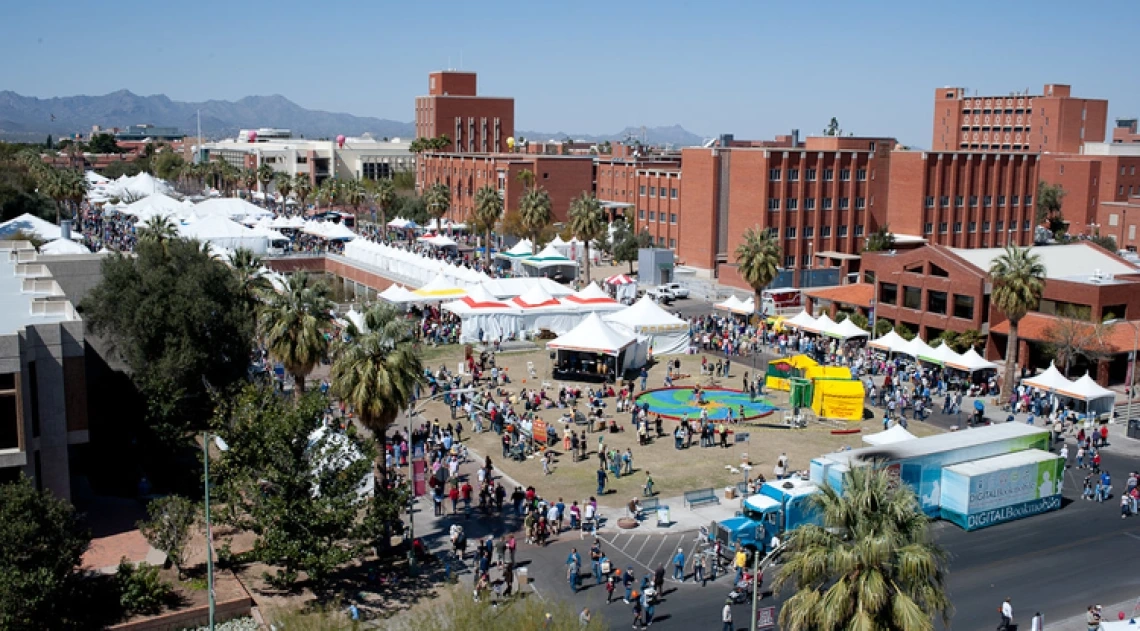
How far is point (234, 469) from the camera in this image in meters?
26.8

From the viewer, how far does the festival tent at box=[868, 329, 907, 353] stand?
164ft

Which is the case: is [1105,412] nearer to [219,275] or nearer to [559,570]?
[559,570]

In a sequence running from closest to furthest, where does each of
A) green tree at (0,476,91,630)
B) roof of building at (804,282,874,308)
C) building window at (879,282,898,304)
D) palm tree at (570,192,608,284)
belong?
green tree at (0,476,91,630) → building window at (879,282,898,304) → roof of building at (804,282,874,308) → palm tree at (570,192,608,284)

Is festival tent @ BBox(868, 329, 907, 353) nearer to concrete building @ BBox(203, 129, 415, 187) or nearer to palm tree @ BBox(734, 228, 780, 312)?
palm tree @ BBox(734, 228, 780, 312)

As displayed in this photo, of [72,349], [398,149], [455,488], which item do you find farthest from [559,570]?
[398,149]

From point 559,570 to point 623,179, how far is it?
277ft

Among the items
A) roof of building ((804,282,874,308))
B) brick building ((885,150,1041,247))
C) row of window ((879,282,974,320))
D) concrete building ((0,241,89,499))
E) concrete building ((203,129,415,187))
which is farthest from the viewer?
concrete building ((203,129,415,187))

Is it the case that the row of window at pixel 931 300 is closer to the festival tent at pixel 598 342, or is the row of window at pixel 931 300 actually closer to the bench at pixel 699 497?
the festival tent at pixel 598 342

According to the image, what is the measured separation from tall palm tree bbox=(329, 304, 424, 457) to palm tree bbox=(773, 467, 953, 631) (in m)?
13.5

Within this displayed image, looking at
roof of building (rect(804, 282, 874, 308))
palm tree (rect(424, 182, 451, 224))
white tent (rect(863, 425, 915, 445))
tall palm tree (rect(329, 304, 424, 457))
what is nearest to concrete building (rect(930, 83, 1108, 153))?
palm tree (rect(424, 182, 451, 224))

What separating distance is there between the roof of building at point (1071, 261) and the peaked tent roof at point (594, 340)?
62.1ft

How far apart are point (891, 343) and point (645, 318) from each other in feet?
40.3

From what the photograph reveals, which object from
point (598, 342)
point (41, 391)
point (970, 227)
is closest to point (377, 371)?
point (41, 391)

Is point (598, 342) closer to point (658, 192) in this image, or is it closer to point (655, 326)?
point (655, 326)
